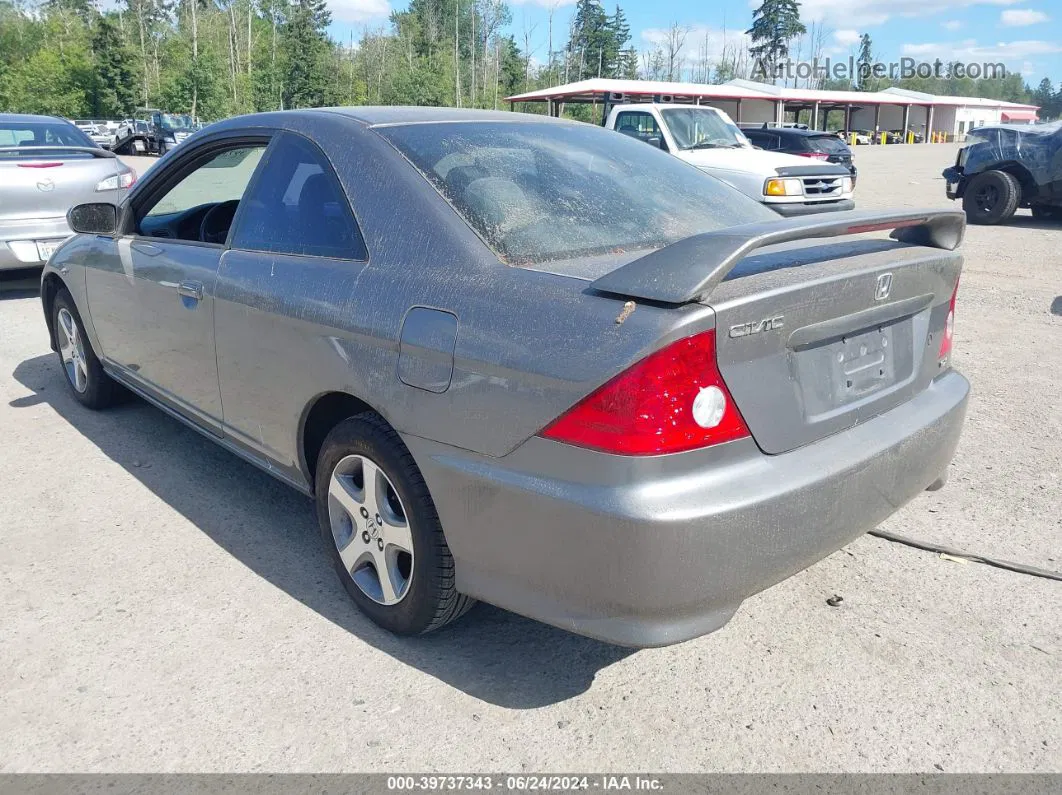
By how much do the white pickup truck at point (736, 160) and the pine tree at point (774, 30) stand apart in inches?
4651

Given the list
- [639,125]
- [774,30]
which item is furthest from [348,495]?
[774,30]

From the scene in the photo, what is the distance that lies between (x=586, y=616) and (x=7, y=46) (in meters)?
92.3

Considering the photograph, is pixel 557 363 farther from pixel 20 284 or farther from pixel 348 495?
pixel 20 284

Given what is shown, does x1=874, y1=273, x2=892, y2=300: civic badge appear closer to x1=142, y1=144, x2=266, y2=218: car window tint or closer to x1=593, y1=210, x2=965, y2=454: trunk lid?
x1=593, y1=210, x2=965, y2=454: trunk lid

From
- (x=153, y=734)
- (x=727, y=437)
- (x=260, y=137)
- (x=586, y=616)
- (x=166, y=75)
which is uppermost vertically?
(x=166, y=75)

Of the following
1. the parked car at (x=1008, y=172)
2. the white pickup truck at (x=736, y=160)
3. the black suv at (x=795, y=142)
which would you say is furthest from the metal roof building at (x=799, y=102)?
the white pickup truck at (x=736, y=160)

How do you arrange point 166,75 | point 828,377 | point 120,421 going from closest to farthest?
1. point 828,377
2. point 120,421
3. point 166,75

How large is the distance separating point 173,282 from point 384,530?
1639mm

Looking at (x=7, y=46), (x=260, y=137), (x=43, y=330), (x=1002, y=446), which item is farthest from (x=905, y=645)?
(x=7, y=46)

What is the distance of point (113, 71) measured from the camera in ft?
206

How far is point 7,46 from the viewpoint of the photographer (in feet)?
252

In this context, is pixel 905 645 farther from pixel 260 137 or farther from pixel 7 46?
pixel 7 46

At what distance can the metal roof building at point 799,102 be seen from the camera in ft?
131

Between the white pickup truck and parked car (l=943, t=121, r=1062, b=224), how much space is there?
2.85 m
